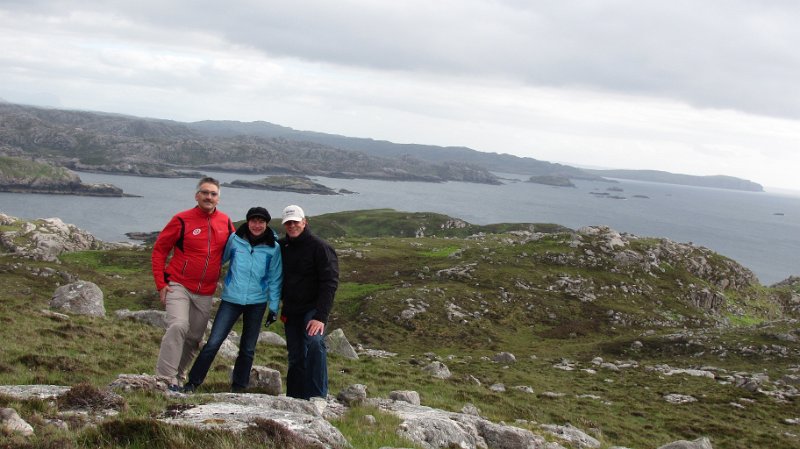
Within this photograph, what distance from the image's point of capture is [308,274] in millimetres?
11086

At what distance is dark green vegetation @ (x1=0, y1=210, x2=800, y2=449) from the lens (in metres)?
14.4

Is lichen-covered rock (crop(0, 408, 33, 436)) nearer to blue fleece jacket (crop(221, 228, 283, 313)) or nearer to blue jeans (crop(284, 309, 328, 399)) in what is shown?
blue fleece jacket (crop(221, 228, 283, 313))

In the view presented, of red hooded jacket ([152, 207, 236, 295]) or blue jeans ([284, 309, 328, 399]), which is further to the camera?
blue jeans ([284, 309, 328, 399])

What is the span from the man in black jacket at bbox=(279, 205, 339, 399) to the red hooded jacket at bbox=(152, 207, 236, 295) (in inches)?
→ 56.6

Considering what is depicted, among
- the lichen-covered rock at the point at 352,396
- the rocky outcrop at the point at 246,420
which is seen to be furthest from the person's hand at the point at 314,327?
the lichen-covered rock at the point at 352,396

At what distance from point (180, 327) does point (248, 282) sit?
161cm

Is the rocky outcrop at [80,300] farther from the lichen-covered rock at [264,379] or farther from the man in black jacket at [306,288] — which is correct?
the man in black jacket at [306,288]

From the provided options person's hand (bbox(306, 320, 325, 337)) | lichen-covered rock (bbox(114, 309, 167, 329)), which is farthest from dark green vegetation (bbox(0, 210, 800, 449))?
person's hand (bbox(306, 320, 325, 337))

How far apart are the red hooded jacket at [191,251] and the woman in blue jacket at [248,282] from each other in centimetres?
35

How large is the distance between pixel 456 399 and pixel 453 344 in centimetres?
1791

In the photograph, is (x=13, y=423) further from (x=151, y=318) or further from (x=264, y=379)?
(x=151, y=318)

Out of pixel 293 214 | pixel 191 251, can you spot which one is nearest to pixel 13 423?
pixel 191 251

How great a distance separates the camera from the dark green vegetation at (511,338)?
14.4 meters

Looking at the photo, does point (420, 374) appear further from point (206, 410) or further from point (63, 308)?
point (63, 308)
